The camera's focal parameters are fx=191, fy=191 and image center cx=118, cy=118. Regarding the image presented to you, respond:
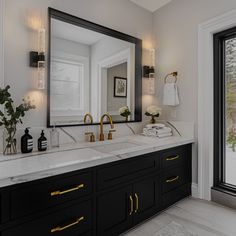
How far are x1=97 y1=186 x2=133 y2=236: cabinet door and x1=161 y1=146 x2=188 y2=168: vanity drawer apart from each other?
0.56 m

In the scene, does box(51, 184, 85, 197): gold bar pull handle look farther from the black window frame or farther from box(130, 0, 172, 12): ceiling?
box(130, 0, 172, 12): ceiling

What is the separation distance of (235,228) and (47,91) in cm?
229

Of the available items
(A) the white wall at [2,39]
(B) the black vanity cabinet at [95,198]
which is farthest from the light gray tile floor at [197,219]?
(A) the white wall at [2,39]

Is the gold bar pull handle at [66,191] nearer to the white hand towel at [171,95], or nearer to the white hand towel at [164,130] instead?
the white hand towel at [164,130]

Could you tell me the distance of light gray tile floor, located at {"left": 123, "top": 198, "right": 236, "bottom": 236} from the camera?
180 centimetres

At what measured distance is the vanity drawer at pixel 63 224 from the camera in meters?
1.17

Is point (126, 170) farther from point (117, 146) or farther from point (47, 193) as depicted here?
point (47, 193)

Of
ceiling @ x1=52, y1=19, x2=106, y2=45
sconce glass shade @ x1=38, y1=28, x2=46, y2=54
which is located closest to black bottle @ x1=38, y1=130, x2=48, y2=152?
sconce glass shade @ x1=38, y1=28, x2=46, y2=54

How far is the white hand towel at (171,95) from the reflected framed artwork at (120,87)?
0.58 metres

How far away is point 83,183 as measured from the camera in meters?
1.41

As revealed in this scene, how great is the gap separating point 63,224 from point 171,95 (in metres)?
2.00

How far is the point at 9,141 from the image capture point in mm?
1615

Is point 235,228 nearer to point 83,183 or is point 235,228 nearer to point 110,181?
point 110,181

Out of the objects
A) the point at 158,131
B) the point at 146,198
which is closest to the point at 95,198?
the point at 146,198
